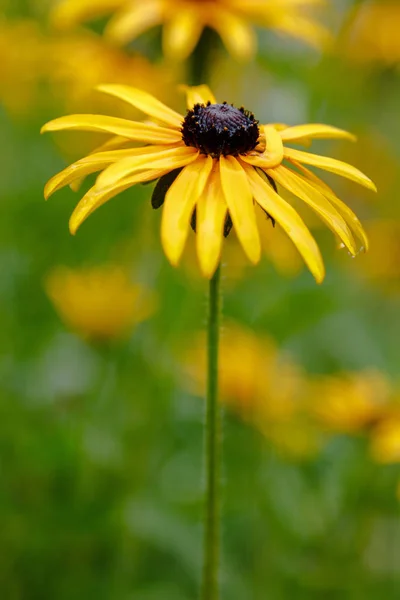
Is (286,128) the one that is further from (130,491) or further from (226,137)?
(130,491)

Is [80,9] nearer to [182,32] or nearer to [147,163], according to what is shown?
[182,32]

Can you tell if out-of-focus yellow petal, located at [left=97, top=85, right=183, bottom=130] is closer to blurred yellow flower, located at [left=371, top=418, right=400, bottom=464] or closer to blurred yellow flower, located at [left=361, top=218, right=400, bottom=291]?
blurred yellow flower, located at [left=371, top=418, right=400, bottom=464]

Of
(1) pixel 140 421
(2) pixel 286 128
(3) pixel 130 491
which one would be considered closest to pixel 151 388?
(1) pixel 140 421

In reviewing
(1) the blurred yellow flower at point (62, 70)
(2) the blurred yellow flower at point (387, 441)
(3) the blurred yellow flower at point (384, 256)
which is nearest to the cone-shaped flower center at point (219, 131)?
(2) the blurred yellow flower at point (387, 441)

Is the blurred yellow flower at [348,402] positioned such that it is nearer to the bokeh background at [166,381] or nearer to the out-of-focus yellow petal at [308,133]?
the bokeh background at [166,381]

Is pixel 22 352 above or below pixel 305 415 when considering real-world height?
above

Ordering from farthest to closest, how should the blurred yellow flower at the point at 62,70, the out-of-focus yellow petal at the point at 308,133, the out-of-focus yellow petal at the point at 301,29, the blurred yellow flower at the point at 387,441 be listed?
1. the blurred yellow flower at the point at 62,70
2. the out-of-focus yellow petal at the point at 301,29
3. the blurred yellow flower at the point at 387,441
4. the out-of-focus yellow petal at the point at 308,133
